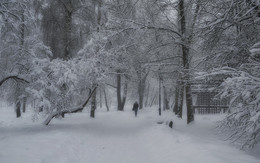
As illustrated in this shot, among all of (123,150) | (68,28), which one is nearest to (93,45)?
(68,28)

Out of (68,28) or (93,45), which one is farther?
(68,28)

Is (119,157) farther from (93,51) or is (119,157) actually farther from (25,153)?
(93,51)

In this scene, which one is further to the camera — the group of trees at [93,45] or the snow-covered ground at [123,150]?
the group of trees at [93,45]

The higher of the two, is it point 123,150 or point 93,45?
point 93,45

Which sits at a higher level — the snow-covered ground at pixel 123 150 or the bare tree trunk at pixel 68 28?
the bare tree trunk at pixel 68 28

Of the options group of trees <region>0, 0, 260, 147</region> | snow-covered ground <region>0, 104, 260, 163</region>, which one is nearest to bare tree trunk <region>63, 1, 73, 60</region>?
group of trees <region>0, 0, 260, 147</region>

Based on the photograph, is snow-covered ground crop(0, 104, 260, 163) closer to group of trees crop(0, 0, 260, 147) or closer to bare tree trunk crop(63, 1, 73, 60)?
group of trees crop(0, 0, 260, 147)

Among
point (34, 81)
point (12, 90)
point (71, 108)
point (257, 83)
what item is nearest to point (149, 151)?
point (257, 83)

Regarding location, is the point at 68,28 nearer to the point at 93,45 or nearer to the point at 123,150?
the point at 93,45

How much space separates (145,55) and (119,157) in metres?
5.54

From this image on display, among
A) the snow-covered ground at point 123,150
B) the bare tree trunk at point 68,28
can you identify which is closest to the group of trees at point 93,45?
the bare tree trunk at point 68,28

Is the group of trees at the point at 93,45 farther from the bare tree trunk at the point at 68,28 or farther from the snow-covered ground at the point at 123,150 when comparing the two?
the snow-covered ground at the point at 123,150

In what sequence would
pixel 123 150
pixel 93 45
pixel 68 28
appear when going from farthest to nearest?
pixel 68 28, pixel 93 45, pixel 123 150

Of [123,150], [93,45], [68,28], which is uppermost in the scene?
[68,28]
